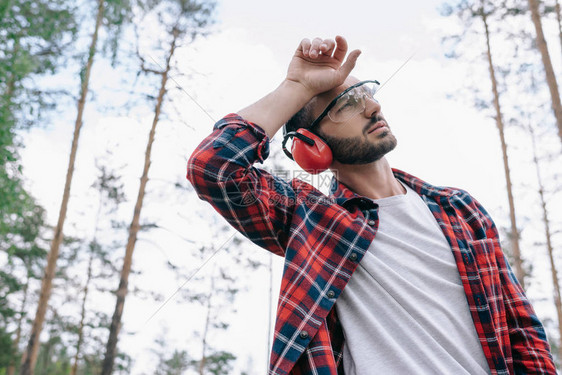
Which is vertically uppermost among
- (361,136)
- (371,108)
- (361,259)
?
(371,108)

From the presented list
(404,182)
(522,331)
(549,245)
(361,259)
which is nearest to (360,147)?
(404,182)

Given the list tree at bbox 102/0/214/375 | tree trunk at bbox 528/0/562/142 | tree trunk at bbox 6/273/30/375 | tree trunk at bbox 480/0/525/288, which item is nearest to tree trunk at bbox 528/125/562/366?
tree trunk at bbox 480/0/525/288

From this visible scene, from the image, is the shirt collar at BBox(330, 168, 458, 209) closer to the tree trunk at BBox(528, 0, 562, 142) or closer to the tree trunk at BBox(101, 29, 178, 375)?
the tree trunk at BBox(528, 0, 562, 142)

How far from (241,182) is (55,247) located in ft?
29.2

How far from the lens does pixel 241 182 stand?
1.54m

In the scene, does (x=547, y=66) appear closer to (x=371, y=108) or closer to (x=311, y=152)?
(x=371, y=108)

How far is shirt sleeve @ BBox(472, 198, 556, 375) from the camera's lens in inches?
58.5

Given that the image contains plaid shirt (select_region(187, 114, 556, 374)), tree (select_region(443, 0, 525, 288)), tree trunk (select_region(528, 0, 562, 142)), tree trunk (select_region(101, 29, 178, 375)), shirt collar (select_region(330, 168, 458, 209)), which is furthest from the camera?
tree (select_region(443, 0, 525, 288))

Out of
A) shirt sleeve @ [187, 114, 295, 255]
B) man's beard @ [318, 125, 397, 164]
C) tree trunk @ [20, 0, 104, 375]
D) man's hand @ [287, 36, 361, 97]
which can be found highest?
tree trunk @ [20, 0, 104, 375]

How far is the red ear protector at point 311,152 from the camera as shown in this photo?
6.13 ft

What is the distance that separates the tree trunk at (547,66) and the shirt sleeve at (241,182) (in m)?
7.78

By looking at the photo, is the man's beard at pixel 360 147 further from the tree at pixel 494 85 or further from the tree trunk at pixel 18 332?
the tree trunk at pixel 18 332

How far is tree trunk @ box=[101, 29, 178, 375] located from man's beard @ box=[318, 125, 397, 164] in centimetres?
774

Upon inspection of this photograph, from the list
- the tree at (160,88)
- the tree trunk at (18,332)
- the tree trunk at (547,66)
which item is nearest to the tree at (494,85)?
the tree trunk at (547,66)
